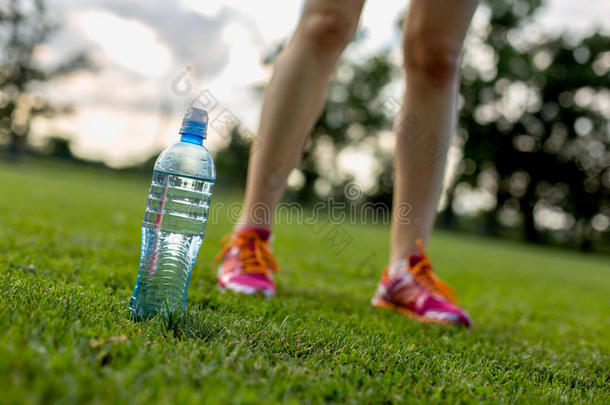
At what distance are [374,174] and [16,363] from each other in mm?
31662

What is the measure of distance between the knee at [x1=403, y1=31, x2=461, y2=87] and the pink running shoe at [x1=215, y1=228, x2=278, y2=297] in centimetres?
98

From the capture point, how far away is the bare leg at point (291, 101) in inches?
72.6

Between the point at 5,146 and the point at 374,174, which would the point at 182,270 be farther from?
the point at 5,146

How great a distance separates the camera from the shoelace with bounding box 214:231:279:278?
6.07ft

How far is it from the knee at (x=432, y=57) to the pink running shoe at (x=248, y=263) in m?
0.98

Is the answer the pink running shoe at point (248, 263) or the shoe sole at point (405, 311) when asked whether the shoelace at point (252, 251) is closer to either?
the pink running shoe at point (248, 263)

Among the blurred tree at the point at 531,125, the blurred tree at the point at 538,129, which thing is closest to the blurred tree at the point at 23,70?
the blurred tree at the point at 531,125

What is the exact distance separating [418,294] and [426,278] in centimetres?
8

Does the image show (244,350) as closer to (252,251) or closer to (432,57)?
(252,251)

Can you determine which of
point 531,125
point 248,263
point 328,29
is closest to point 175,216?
point 248,263

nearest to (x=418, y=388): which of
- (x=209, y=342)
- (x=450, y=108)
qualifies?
(x=209, y=342)

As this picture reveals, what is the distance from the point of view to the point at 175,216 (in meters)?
1.33

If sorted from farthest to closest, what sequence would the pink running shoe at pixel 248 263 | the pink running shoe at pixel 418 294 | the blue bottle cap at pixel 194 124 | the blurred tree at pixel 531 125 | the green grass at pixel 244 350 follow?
the blurred tree at pixel 531 125
the pink running shoe at pixel 418 294
the pink running shoe at pixel 248 263
the blue bottle cap at pixel 194 124
the green grass at pixel 244 350

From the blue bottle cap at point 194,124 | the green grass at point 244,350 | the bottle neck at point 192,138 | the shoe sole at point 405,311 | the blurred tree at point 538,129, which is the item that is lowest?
the shoe sole at point 405,311
